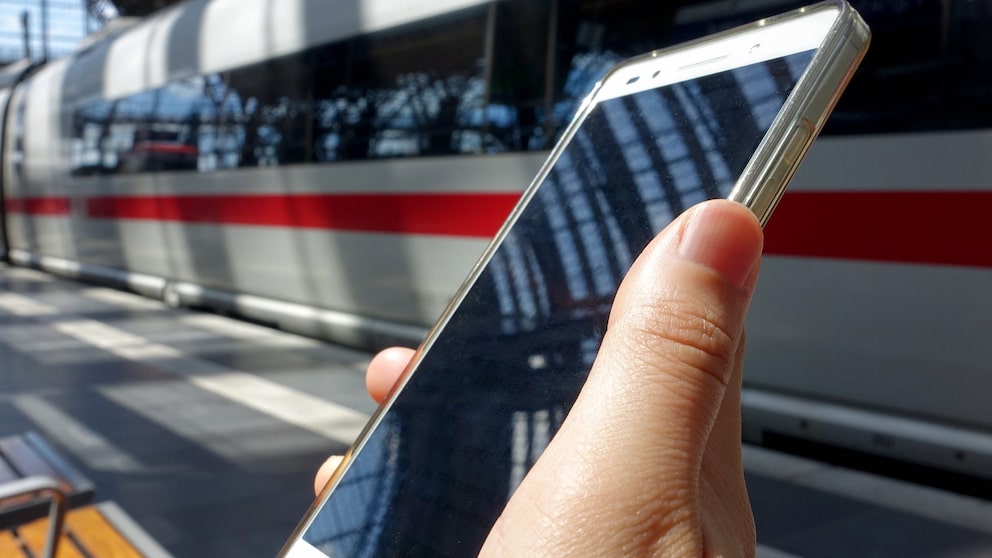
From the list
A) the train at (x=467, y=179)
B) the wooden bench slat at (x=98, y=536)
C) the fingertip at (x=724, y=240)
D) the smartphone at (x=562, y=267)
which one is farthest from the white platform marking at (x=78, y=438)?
the fingertip at (x=724, y=240)

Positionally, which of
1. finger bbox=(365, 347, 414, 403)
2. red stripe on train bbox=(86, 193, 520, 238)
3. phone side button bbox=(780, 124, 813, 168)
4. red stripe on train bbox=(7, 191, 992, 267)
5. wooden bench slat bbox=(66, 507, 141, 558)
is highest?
phone side button bbox=(780, 124, 813, 168)

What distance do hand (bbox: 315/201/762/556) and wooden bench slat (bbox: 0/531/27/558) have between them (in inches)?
109

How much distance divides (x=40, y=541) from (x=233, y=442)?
5.12 ft

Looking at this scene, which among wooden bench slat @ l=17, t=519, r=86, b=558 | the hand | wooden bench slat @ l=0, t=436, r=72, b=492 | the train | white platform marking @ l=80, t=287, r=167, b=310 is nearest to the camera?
the hand

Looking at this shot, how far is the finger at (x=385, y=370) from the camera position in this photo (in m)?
1.46

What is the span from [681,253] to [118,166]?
11.2 metres

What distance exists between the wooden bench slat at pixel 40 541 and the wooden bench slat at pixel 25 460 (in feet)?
0.63

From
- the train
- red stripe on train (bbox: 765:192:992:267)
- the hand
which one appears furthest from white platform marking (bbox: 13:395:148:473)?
the hand

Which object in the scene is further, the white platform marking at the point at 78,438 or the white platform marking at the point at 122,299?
the white platform marking at the point at 122,299

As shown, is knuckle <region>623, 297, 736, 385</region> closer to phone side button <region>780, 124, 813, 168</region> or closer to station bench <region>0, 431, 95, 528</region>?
phone side button <region>780, 124, 813, 168</region>

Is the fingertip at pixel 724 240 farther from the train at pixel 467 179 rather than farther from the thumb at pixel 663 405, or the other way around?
the train at pixel 467 179

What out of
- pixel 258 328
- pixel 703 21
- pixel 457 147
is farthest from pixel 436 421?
pixel 258 328

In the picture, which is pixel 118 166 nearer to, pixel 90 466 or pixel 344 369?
pixel 344 369

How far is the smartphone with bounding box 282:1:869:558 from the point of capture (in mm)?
1016
